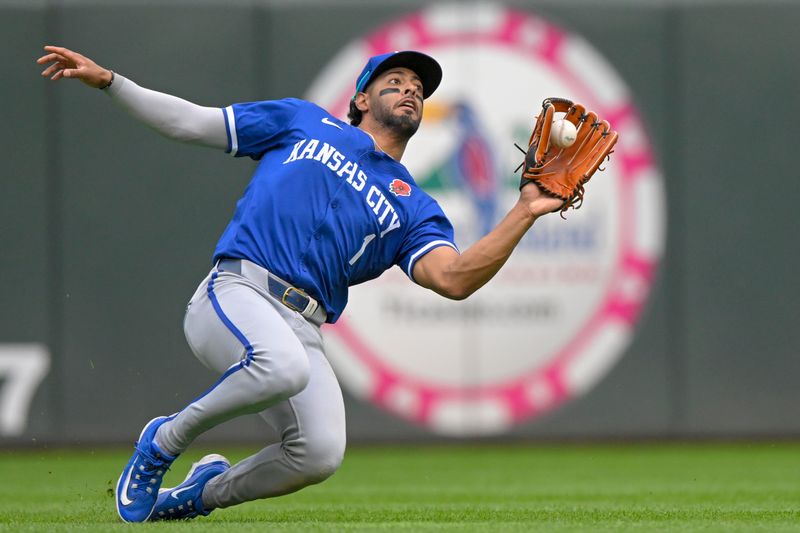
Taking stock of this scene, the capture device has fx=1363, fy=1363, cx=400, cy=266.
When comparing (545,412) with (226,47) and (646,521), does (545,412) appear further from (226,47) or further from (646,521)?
(646,521)

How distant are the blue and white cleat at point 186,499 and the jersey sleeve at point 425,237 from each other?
996mm

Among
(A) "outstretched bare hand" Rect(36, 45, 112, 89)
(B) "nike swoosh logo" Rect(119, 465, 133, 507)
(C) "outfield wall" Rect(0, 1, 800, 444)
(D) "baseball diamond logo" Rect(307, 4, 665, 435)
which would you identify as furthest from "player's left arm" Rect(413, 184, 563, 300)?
(C) "outfield wall" Rect(0, 1, 800, 444)

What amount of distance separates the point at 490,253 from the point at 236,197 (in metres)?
5.27

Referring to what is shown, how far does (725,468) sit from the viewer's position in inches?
311

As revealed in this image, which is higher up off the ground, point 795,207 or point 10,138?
point 10,138

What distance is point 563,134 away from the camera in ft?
14.8

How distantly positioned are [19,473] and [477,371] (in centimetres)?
320

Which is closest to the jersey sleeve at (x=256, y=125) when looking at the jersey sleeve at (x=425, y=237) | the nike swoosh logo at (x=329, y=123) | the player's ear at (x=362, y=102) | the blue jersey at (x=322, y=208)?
the blue jersey at (x=322, y=208)

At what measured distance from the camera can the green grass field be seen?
4.60 metres

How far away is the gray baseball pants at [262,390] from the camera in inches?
174

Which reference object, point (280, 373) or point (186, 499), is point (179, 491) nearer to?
point (186, 499)

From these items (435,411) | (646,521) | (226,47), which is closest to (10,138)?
(226,47)

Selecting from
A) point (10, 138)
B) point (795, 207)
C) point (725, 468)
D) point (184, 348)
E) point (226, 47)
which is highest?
point (226, 47)

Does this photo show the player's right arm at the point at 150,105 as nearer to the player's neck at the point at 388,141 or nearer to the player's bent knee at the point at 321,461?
the player's neck at the point at 388,141
